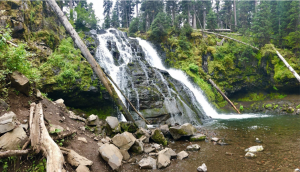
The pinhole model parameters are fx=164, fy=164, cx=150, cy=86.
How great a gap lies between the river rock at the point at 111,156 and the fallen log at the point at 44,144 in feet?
6.72

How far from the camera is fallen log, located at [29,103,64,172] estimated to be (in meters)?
3.10

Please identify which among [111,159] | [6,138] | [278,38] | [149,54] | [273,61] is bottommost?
[111,159]

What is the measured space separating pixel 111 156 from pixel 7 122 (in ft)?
9.94

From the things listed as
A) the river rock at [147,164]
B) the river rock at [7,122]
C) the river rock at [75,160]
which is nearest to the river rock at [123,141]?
the river rock at [147,164]

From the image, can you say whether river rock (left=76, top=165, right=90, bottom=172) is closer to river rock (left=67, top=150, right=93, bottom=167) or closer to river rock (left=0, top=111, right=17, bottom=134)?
river rock (left=67, top=150, right=93, bottom=167)

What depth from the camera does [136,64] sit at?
1864cm

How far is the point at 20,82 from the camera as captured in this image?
489 cm

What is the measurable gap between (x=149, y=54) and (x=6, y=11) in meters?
16.2

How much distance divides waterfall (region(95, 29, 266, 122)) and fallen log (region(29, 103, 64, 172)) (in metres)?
8.79

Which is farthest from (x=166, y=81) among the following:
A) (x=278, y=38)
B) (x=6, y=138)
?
(x=278, y=38)

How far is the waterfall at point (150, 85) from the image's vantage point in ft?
44.1

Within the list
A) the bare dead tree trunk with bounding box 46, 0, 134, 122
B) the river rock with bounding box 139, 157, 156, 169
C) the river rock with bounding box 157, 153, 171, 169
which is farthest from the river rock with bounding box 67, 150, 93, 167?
the bare dead tree trunk with bounding box 46, 0, 134, 122

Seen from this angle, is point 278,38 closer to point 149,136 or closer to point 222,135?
point 222,135

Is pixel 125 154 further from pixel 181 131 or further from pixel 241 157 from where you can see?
pixel 241 157
